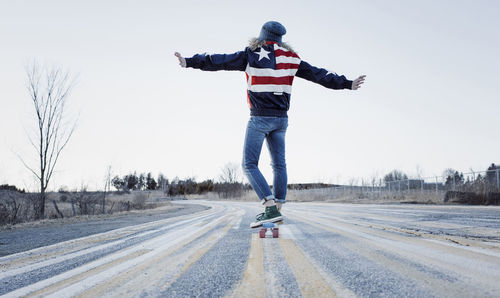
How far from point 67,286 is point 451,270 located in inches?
90.8

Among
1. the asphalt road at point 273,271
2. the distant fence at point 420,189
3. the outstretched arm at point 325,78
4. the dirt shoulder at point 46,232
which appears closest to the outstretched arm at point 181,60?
the outstretched arm at point 325,78

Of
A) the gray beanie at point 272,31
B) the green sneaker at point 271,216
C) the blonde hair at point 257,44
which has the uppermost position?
the gray beanie at point 272,31

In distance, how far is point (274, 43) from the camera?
11.5 ft

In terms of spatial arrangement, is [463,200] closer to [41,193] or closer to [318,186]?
[41,193]

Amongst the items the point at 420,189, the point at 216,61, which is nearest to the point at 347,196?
the point at 420,189

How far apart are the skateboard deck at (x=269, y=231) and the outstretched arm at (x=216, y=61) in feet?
5.84

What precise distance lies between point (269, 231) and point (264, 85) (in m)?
1.82

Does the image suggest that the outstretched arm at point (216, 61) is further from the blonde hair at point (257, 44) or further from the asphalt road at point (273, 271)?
the asphalt road at point (273, 271)

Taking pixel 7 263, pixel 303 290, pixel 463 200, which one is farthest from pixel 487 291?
pixel 463 200

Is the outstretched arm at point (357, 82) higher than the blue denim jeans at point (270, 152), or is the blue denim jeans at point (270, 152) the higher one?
the outstretched arm at point (357, 82)

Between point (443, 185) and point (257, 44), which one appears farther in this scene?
point (443, 185)

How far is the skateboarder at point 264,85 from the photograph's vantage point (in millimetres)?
3365

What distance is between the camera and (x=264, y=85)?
132 inches

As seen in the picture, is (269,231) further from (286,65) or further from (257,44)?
(257,44)
